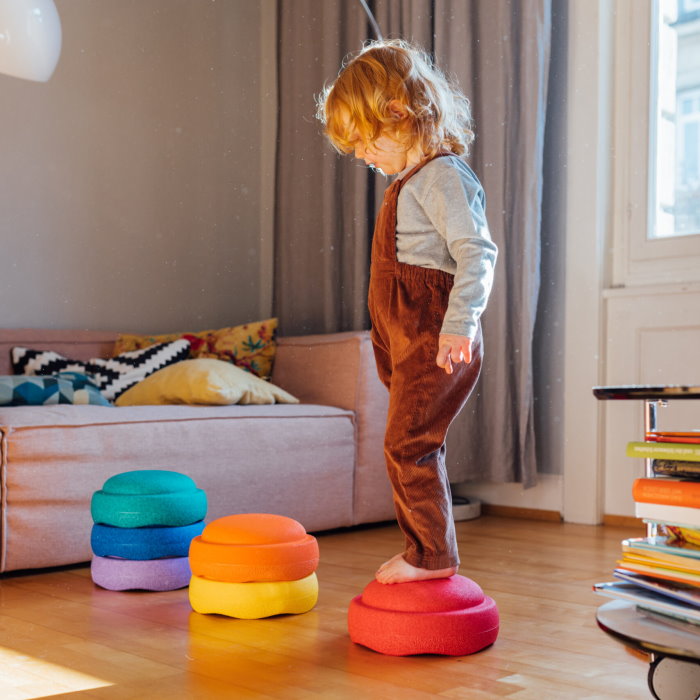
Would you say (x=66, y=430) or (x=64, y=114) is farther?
(x=64, y=114)

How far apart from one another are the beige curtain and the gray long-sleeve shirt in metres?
1.42

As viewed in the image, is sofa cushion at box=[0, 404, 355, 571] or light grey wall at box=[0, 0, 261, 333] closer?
sofa cushion at box=[0, 404, 355, 571]

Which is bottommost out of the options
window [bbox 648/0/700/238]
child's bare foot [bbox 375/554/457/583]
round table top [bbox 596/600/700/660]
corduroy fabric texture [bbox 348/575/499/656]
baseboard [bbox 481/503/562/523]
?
baseboard [bbox 481/503/562/523]

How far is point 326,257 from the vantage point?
3.57 m

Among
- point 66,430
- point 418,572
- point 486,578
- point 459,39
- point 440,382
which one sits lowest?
point 486,578

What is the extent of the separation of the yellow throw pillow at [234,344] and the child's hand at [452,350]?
176 centimetres

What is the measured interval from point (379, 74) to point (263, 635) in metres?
1.01

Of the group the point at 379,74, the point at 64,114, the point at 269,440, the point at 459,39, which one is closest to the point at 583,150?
the point at 459,39

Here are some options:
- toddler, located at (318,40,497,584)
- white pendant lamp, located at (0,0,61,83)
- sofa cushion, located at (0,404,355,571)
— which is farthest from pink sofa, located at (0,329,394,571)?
toddler, located at (318,40,497,584)

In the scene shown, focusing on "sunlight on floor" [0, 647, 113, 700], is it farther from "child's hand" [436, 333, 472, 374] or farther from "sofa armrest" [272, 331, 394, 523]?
"sofa armrest" [272, 331, 394, 523]

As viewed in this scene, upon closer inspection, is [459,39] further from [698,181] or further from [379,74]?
[379,74]

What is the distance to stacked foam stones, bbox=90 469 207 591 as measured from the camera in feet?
6.66

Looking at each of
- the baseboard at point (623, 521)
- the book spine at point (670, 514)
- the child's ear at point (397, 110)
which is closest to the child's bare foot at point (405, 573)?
the book spine at point (670, 514)

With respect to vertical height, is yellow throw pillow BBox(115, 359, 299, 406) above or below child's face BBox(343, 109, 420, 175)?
below
